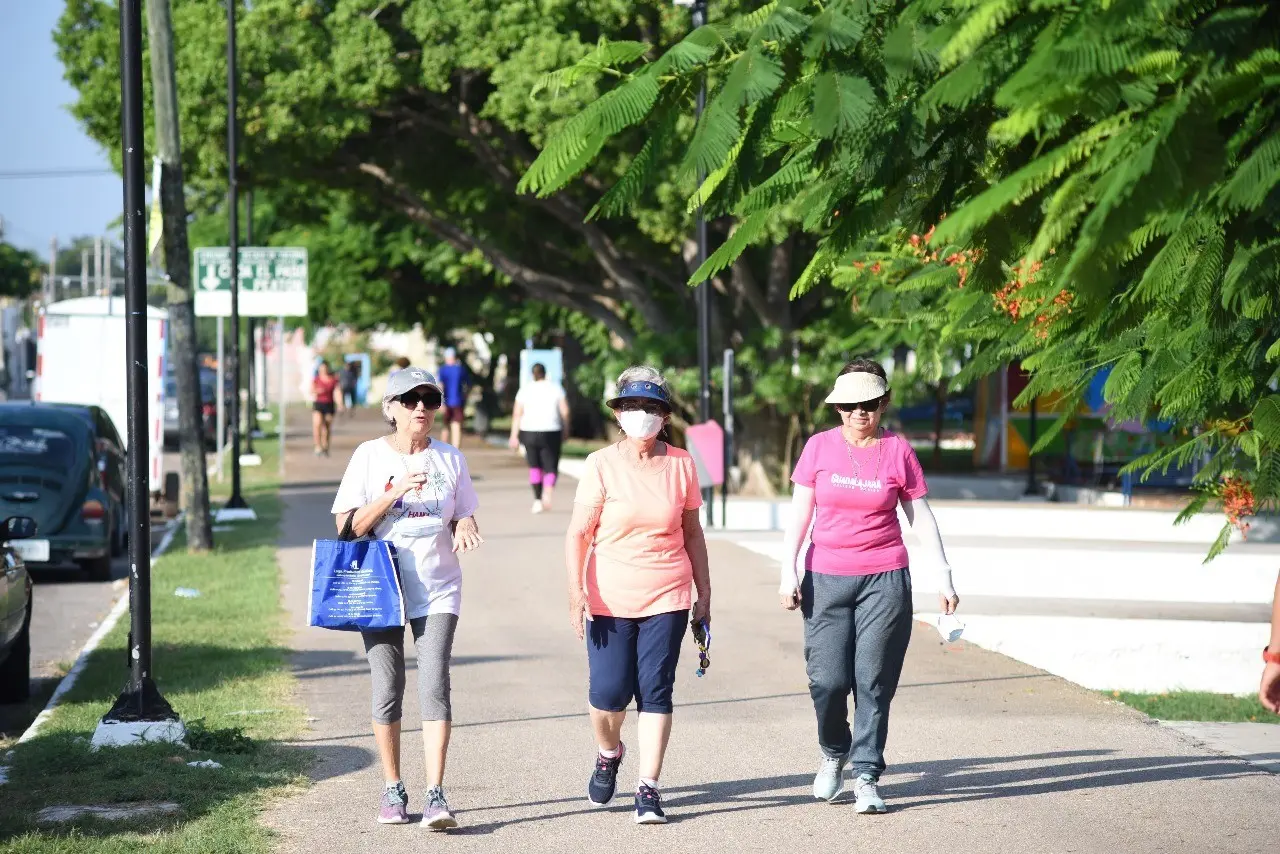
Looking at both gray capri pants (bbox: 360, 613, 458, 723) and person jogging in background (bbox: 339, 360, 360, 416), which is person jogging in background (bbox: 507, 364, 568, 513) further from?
person jogging in background (bbox: 339, 360, 360, 416)

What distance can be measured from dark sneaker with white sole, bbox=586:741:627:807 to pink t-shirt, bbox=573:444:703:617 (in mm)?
595

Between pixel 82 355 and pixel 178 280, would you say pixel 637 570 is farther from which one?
pixel 82 355

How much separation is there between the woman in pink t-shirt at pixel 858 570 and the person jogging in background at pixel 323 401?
89.1ft

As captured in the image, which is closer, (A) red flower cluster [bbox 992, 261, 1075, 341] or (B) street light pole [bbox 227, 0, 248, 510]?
(A) red flower cluster [bbox 992, 261, 1075, 341]

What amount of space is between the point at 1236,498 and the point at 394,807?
486 cm

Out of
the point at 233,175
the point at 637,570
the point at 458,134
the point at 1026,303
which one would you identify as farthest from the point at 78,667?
the point at 458,134

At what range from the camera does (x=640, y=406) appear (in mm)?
7047

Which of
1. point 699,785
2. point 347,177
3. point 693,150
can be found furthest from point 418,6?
point 693,150

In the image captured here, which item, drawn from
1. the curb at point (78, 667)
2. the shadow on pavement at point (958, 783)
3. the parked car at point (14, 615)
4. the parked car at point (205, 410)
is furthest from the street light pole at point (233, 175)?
the parked car at point (205, 410)

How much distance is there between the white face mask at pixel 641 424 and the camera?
23.1 ft

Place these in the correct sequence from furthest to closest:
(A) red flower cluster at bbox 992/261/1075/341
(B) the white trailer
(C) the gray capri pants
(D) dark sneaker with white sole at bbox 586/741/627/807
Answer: (B) the white trailer → (D) dark sneaker with white sole at bbox 586/741/627/807 → (C) the gray capri pants → (A) red flower cluster at bbox 992/261/1075/341

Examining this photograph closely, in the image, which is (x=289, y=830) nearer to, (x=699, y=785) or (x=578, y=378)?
(x=699, y=785)

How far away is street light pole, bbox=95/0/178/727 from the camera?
8.43m

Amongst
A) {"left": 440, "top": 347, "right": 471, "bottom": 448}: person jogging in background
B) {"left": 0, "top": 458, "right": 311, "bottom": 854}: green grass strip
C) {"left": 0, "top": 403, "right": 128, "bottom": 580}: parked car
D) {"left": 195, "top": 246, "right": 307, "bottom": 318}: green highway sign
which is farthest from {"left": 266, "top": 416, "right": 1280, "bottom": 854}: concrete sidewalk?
{"left": 440, "top": 347, "right": 471, "bottom": 448}: person jogging in background
